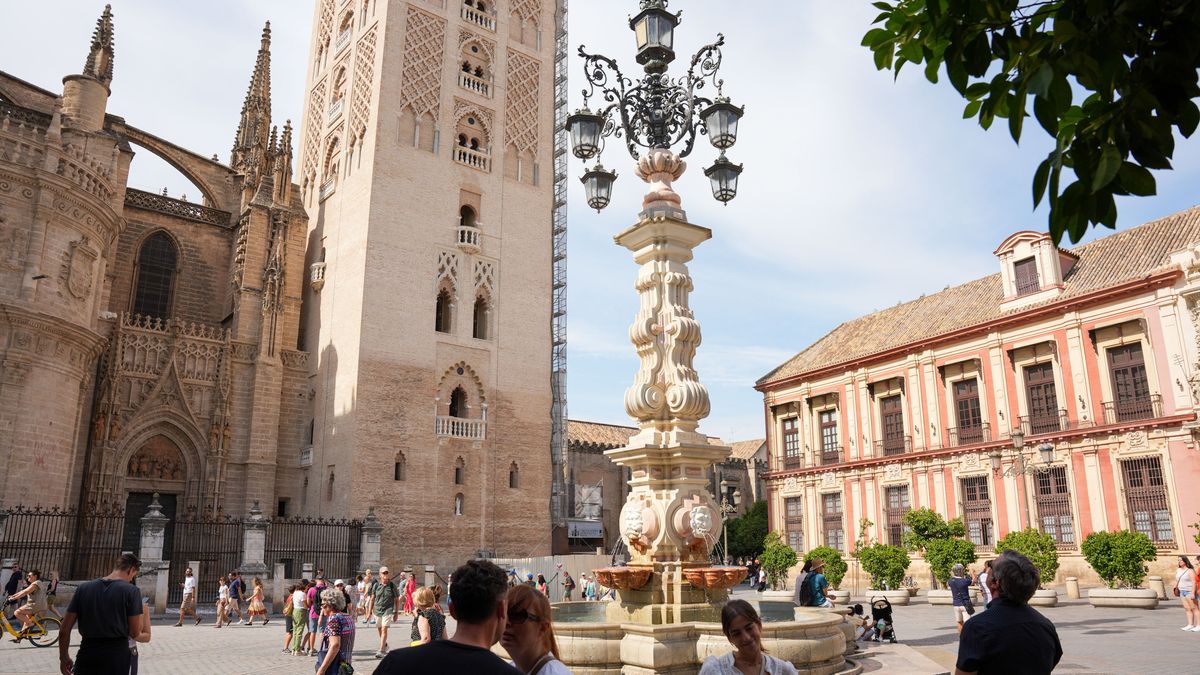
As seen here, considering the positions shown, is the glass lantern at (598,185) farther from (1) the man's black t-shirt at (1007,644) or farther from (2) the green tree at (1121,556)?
(2) the green tree at (1121,556)

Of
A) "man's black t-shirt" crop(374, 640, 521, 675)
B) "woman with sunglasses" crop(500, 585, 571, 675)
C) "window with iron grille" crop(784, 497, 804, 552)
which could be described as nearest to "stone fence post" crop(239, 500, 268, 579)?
"window with iron grille" crop(784, 497, 804, 552)

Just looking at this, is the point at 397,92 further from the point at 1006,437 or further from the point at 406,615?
the point at 1006,437

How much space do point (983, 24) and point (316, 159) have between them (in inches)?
1270

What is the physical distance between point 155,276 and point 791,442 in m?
25.9

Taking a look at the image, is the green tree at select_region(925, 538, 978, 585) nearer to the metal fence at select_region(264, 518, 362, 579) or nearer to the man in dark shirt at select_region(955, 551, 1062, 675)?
the metal fence at select_region(264, 518, 362, 579)

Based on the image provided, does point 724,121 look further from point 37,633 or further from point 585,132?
point 37,633

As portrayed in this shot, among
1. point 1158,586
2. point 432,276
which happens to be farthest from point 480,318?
point 1158,586

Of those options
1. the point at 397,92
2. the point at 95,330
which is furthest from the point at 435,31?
the point at 95,330

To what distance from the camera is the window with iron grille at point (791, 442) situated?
34062 mm

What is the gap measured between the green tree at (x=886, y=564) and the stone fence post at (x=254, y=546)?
55.3ft

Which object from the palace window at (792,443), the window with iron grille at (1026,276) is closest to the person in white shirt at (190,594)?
the palace window at (792,443)

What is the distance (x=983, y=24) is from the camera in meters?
2.73

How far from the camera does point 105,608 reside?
5.33 metres

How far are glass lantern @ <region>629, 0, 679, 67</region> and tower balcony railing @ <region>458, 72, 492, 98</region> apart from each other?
21.7m
